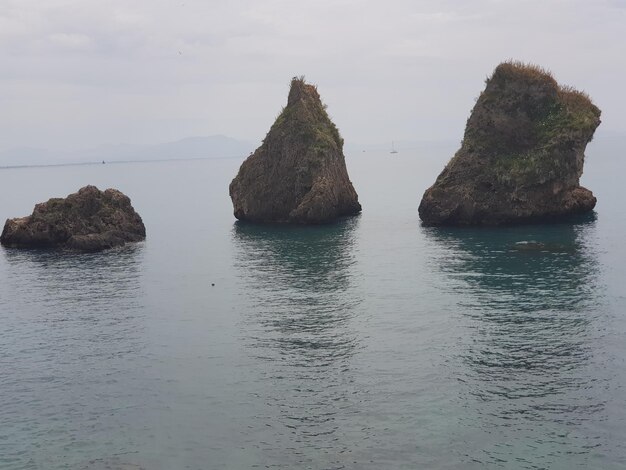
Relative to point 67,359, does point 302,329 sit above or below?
above

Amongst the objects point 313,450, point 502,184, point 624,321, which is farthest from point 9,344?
point 502,184

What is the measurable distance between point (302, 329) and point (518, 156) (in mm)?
46705

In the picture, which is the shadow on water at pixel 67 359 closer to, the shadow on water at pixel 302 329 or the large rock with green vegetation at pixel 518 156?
the shadow on water at pixel 302 329

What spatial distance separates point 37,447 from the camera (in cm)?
2414

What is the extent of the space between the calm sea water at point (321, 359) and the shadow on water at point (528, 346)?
111 millimetres

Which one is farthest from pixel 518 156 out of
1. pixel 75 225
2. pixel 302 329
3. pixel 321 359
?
pixel 321 359

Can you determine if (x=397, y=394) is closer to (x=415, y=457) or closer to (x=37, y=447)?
(x=415, y=457)

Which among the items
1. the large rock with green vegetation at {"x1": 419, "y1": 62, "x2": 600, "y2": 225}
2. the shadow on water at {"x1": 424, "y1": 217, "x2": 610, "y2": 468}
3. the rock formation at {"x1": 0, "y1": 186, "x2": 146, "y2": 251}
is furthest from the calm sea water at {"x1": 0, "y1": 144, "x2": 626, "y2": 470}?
the large rock with green vegetation at {"x1": 419, "y1": 62, "x2": 600, "y2": 225}

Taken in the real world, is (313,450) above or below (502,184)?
below

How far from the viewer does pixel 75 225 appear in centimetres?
7025

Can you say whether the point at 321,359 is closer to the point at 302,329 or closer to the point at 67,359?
the point at 302,329

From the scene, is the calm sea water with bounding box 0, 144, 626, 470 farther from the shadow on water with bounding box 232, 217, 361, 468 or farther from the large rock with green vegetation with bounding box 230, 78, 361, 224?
the large rock with green vegetation with bounding box 230, 78, 361, 224

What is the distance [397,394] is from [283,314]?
47.5 feet

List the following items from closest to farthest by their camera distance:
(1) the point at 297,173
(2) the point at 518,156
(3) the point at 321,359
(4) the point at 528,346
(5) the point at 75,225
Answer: (3) the point at 321,359, (4) the point at 528,346, (5) the point at 75,225, (2) the point at 518,156, (1) the point at 297,173
